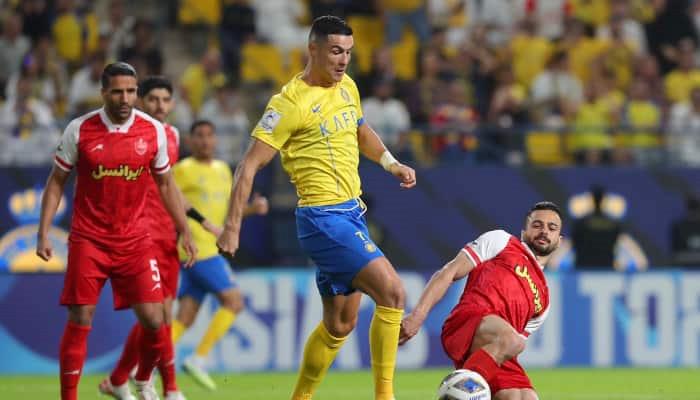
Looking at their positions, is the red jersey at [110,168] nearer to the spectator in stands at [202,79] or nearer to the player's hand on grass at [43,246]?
the player's hand on grass at [43,246]

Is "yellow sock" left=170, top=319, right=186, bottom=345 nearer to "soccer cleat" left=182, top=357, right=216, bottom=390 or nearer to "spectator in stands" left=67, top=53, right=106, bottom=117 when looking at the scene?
"soccer cleat" left=182, top=357, right=216, bottom=390

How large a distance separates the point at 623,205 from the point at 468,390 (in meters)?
11.4

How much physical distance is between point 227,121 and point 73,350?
368 inches

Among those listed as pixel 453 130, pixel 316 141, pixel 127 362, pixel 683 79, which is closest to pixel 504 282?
pixel 316 141

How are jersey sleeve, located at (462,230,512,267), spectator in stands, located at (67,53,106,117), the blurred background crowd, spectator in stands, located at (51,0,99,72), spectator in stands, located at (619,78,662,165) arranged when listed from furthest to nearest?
spectator in stands, located at (51,0,99,72)
spectator in stands, located at (619,78,662,165)
the blurred background crowd
spectator in stands, located at (67,53,106,117)
jersey sleeve, located at (462,230,512,267)

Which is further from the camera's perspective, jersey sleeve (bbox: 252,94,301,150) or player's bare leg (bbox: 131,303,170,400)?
player's bare leg (bbox: 131,303,170,400)

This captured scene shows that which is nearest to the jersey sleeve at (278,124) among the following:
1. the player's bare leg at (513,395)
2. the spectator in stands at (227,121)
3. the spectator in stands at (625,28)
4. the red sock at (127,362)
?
the player's bare leg at (513,395)

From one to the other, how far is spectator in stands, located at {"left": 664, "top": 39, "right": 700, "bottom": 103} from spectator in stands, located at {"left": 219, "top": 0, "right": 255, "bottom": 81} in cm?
589

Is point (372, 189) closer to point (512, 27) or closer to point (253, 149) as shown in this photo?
point (512, 27)

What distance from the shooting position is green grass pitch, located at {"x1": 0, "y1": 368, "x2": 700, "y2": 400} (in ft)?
40.1

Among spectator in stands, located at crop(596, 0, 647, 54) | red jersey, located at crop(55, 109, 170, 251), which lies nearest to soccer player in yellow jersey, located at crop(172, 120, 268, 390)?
red jersey, located at crop(55, 109, 170, 251)

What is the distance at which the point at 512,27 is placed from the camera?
2150 cm

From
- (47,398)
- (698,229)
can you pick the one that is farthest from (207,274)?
(698,229)

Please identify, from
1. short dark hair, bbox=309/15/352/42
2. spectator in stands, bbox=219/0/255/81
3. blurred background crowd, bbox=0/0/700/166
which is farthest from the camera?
spectator in stands, bbox=219/0/255/81
